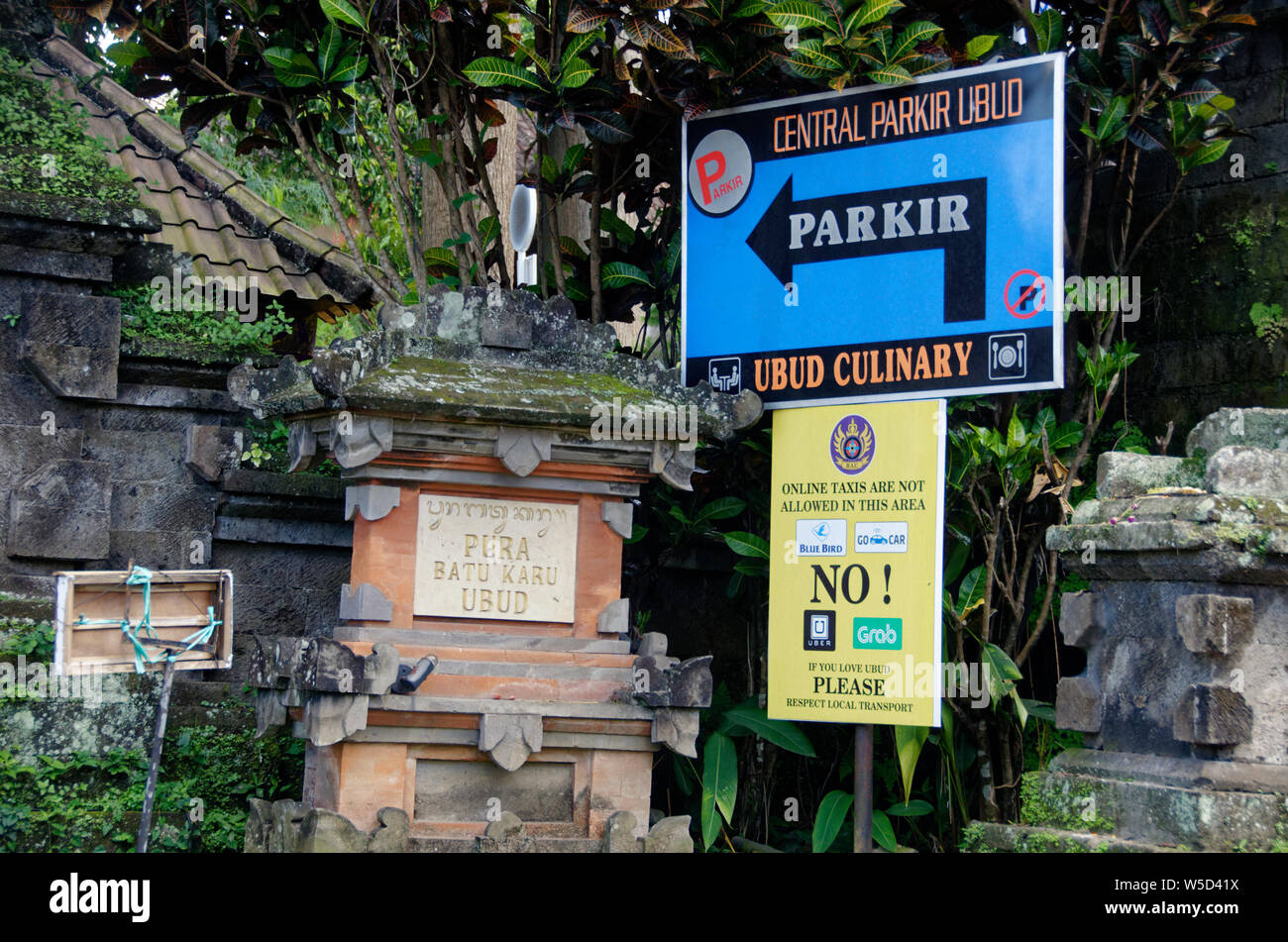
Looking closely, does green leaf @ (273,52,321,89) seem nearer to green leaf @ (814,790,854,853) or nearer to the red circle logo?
the red circle logo

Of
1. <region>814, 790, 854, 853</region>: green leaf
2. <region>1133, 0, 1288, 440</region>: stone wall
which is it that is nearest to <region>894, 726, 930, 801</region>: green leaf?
<region>814, 790, 854, 853</region>: green leaf

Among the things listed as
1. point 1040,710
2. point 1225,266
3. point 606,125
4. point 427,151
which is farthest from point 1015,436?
point 427,151

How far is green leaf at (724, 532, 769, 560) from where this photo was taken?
24.6 ft

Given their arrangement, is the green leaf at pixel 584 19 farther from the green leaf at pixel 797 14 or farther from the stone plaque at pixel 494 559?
the stone plaque at pixel 494 559

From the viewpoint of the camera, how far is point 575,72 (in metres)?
7.24

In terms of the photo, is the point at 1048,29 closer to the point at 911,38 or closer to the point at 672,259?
the point at 911,38

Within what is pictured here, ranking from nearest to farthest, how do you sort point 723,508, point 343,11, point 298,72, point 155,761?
point 155,761 → point 343,11 → point 298,72 → point 723,508

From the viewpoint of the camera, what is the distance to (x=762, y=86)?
24.7ft

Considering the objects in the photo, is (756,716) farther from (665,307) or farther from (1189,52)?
(1189,52)

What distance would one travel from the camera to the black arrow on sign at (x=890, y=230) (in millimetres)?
6668

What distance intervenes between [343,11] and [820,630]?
12.9 feet

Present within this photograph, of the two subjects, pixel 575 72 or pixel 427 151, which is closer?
pixel 575 72

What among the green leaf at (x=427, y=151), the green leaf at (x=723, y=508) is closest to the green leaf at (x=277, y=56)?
the green leaf at (x=427, y=151)

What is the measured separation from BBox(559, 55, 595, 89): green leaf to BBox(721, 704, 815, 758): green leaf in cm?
339
